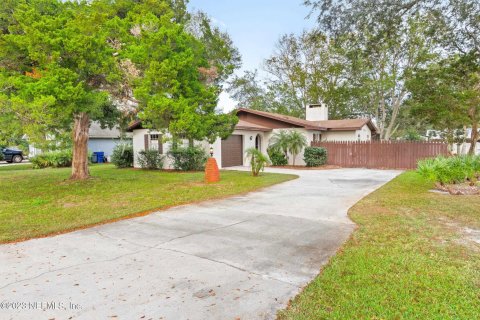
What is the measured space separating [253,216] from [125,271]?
3.28 metres

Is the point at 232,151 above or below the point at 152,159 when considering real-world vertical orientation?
above

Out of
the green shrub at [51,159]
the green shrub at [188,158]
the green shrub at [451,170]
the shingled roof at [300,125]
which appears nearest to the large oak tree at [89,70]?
the green shrub at [188,158]

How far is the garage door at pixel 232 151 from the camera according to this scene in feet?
59.1

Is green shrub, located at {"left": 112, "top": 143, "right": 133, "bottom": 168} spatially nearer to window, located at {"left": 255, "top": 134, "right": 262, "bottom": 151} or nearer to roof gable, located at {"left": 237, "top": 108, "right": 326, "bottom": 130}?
roof gable, located at {"left": 237, "top": 108, "right": 326, "bottom": 130}

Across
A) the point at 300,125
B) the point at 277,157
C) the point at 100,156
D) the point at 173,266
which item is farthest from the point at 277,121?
the point at 173,266

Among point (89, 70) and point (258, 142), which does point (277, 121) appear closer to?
point (258, 142)

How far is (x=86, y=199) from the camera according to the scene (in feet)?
28.5

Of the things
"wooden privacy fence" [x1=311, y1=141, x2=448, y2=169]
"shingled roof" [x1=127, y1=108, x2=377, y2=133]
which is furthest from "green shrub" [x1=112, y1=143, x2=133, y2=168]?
"wooden privacy fence" [x1=311, y1=141, x2=448, y2=169]

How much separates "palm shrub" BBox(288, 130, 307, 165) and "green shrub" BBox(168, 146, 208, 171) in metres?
5.51

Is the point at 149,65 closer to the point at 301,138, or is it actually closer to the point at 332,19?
the point at 332,19

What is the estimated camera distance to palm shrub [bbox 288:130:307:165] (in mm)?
18734

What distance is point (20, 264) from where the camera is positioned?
405cm

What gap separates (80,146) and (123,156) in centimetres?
724

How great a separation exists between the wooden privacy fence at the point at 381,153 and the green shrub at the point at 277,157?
6.76ft
